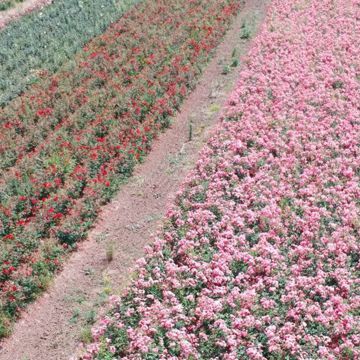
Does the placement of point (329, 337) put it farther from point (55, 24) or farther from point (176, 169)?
point (55, 24)

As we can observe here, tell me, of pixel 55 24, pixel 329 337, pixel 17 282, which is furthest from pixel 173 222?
pixel 55 24

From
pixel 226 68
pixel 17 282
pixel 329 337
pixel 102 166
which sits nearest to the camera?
pixel 329 337

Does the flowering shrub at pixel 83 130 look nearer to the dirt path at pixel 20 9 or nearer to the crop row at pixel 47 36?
the crop row at pixel 47 36

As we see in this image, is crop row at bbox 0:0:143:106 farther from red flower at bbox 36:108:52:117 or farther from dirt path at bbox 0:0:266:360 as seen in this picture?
dirt path at bbox 0:0:266:360

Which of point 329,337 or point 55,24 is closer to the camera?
point 329,337

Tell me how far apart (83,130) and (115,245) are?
5.45 m

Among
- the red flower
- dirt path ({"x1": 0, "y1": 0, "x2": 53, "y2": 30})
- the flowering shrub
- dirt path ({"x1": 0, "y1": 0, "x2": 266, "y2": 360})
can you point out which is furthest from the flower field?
dirt path ({"x1": 0, "y1": 0, "x2": 53, "y2": 30})

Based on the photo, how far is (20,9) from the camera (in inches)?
1219

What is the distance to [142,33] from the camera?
24156 millimetres

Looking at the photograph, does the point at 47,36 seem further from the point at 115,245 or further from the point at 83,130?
the point at 115,245

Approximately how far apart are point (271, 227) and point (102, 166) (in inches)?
218

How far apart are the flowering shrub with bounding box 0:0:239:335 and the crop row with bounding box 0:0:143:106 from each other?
931 millimetres

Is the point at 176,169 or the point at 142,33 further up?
the point at 142,33

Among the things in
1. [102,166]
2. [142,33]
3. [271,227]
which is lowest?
[271,227]
